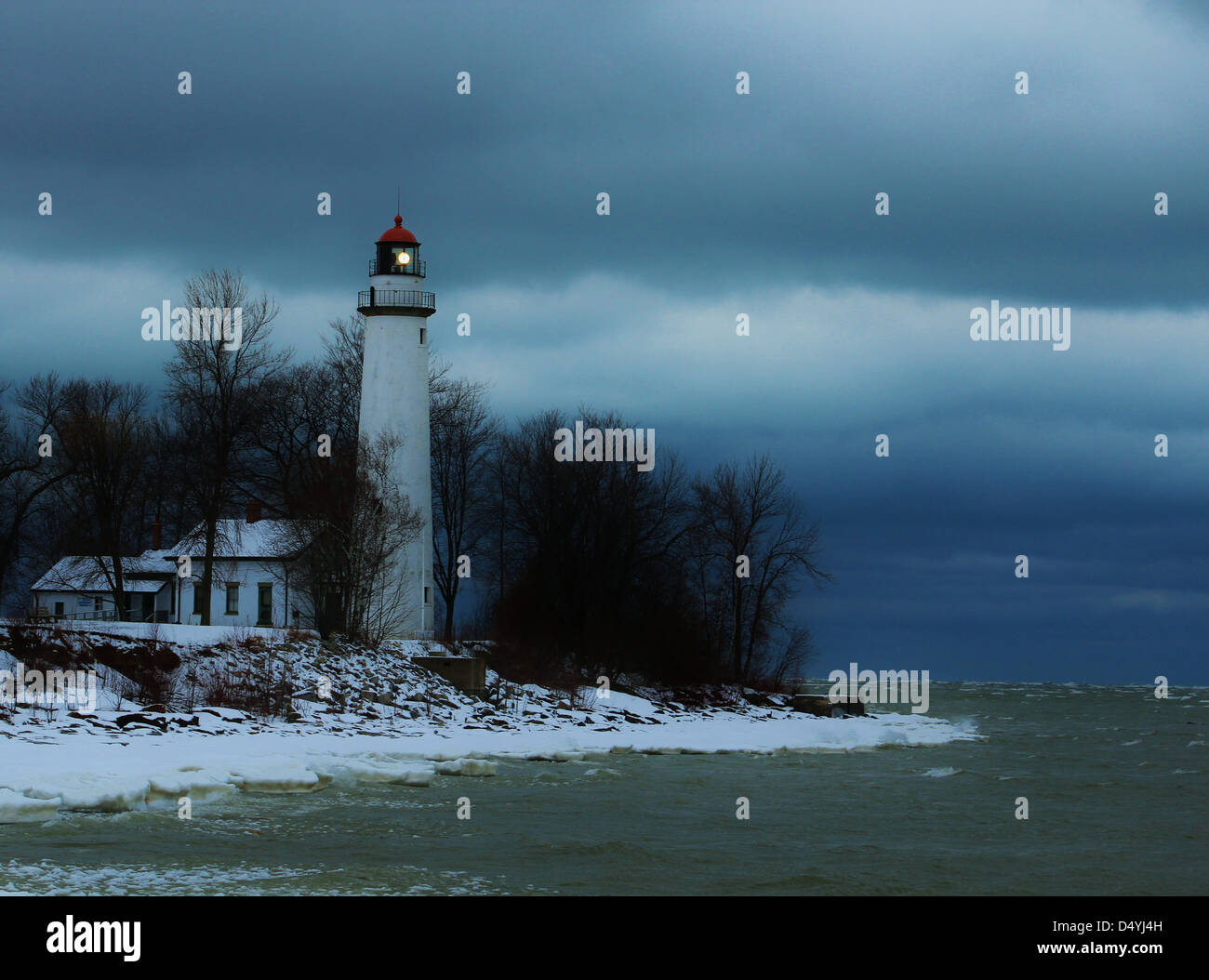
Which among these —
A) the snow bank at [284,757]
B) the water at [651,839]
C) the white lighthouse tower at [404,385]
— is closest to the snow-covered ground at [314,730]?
the snow bank at [284,757]

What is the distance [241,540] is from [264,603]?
2490mm

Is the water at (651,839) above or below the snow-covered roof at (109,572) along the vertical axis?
below

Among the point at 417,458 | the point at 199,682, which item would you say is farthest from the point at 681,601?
the point at 199,682

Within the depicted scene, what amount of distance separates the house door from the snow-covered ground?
30.6 ft

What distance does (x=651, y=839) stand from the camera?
21.9m

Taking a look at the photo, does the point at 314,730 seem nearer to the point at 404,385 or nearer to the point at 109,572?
the point at 404,385

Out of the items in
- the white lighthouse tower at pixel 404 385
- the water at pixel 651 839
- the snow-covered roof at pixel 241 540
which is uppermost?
the white lighthouse tower at pixel 404 385

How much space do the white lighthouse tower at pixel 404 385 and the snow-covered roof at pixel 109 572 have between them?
36.1ft

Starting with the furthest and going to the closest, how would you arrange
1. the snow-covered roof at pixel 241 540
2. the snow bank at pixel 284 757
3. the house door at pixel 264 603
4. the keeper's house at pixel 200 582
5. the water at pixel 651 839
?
the house door at pixel 264 603, the keeper's house at pixel 200 582, the snow-covered roof at pixel 241 540, the snow bank at pixel 284 757, the water at pixel 651 839

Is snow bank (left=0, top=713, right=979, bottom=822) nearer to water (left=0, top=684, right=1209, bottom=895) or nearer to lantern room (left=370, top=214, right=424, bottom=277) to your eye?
water (left=0, top=684, right=1209, bottom=895)

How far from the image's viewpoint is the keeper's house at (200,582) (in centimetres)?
5288

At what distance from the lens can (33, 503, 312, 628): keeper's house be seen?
52.9m

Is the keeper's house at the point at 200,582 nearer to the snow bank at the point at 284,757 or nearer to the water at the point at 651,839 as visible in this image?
the snow bank at the point at 284,757

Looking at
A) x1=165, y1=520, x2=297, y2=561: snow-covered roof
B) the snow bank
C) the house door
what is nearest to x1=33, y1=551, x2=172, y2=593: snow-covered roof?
x1=165, y1=520, x2=297, y2=561: snow-covered roof
